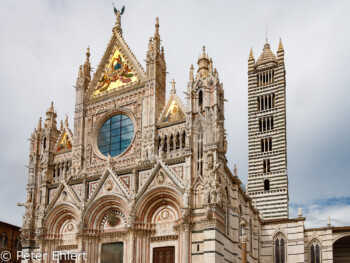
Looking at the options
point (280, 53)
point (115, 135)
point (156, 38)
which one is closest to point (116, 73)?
point (156, 38)

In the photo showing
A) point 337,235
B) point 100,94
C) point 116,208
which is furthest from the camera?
point 337,235

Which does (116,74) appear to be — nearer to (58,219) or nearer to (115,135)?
(115,135)

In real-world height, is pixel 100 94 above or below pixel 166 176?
above

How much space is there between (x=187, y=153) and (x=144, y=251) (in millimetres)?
6228

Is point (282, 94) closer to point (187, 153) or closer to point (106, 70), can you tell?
point (106, 70)

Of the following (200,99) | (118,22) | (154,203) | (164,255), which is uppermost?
(118,22)

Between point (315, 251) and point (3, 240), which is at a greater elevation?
point (3, 240)

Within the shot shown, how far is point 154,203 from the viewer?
27547 mm

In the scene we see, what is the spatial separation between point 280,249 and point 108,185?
1611 centimetres

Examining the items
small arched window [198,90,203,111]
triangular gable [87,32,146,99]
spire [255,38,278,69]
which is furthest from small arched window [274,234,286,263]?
spire [255,38,278,69]

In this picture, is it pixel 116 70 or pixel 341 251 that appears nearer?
pixel 116 70

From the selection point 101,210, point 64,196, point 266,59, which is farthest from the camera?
point 266,59

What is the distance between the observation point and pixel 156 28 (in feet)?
106

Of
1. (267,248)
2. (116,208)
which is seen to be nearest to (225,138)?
(116,208)
